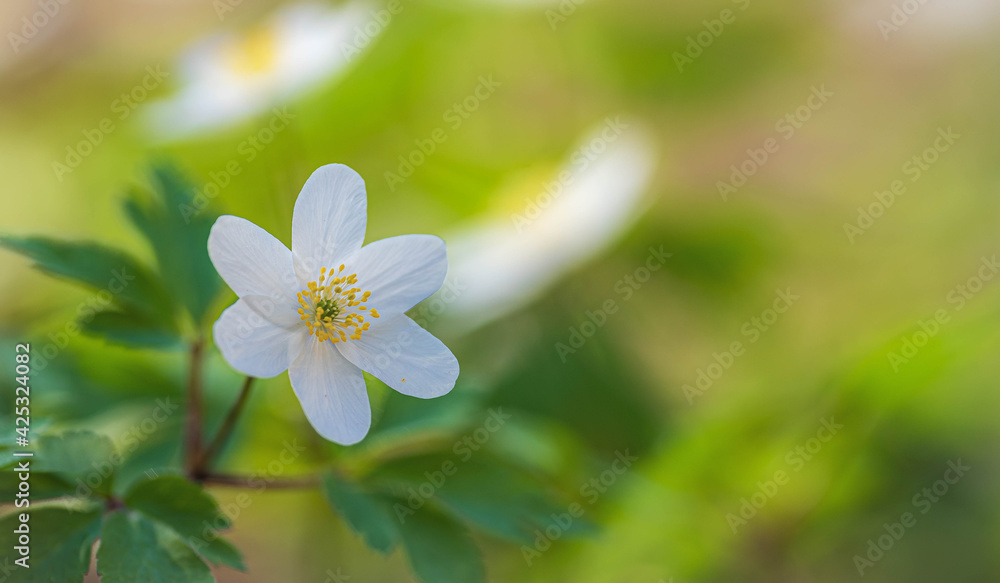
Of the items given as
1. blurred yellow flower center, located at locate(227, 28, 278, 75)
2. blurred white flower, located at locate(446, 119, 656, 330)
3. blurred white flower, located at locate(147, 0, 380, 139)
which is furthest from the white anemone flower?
blurred yellow flower center, located at locate(227, 28, 278, 75)

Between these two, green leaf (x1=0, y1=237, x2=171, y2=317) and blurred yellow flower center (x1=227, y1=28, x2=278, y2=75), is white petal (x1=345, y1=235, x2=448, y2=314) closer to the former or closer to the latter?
green leaf (x1=0, y1=237, x2=171, y2=317)

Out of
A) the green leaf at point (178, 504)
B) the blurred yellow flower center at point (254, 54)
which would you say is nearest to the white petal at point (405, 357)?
the green leaf at point (178, 504)

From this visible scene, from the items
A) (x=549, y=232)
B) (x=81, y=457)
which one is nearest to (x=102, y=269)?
(x=81, y=457)

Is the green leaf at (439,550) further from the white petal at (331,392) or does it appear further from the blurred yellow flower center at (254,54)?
the blurred yellow flower center at (254,54)

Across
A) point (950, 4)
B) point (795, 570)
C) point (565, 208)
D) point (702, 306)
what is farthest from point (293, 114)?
point (950, 4)

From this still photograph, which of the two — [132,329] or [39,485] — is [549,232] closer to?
[132,329]

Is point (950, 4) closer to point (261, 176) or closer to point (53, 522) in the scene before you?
point (261, 176)
